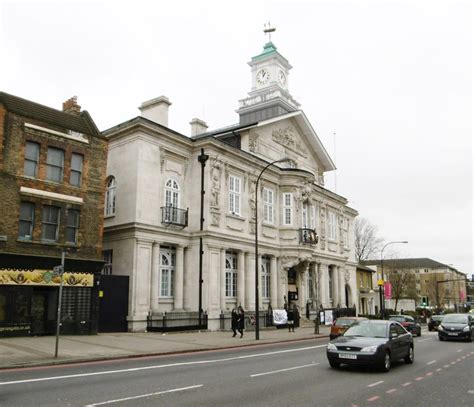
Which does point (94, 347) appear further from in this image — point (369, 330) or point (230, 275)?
point (230, 275)

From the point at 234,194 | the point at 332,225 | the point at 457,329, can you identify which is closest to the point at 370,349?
the point at 457,329

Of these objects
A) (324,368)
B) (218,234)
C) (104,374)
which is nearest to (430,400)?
(324,368)

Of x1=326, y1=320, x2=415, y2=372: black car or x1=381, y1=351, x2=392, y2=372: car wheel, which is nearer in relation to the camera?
x1=326, y1=320, x2=415, y2=372: black car

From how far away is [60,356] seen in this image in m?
14.1

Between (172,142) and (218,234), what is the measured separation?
6.29 m

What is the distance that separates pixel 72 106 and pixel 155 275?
10.1 m

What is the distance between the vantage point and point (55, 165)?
21844 millimetres

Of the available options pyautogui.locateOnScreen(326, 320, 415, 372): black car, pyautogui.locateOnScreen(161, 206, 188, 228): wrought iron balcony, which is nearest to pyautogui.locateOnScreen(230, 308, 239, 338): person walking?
pyautogui.locateOnScreen(161, 206, 188, 228): wrought iron balcony

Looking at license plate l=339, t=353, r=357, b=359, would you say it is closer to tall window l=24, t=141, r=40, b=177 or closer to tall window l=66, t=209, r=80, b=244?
tall window l=66, t=209, r=80, b=244

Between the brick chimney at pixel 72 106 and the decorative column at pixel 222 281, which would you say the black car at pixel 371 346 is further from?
the brick chimney at pixel 72 106

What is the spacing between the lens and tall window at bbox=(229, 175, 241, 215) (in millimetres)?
31625

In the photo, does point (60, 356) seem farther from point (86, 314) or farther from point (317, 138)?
point (317, 138)

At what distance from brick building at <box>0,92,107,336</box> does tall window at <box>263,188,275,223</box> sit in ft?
46.0

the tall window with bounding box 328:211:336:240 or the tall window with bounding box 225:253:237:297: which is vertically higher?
the tall window with bounding box 328:211:336:240
